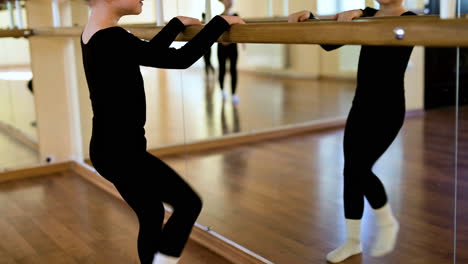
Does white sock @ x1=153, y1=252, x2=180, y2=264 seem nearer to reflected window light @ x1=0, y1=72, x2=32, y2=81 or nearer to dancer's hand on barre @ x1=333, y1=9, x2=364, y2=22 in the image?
dancer's hand on barre @ x1=333, y1=9, x2=364, y2=22

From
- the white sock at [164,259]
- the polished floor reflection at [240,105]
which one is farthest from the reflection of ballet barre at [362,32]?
the polished floor reflection at [240,105]

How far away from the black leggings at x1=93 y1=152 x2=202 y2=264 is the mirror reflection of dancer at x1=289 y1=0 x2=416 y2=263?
2.41 ft

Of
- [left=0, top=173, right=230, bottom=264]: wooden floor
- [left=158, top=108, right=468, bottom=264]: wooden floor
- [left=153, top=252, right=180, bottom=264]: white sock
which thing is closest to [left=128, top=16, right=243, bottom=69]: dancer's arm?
[left=153, top=252, right=180, bottom=264]: white sock

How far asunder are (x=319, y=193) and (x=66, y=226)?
1551 mm

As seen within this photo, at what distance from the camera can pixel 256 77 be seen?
5.44 m

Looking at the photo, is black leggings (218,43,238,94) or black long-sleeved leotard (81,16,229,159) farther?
black leggings (218,43,238,94)

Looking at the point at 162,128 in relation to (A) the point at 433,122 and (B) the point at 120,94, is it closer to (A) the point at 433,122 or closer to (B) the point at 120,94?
(A) the point at 433,122

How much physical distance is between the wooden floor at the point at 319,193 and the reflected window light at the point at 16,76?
4.18 ft

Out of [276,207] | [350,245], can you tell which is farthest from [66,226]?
[350,245]

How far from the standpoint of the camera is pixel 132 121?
1891 millimetres

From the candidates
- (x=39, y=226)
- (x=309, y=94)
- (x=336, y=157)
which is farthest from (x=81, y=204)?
(x=309, y=94)

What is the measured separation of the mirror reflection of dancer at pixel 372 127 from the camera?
6.94 feet

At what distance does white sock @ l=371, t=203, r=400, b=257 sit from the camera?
7.52ft

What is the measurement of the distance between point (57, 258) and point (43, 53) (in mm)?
2009
